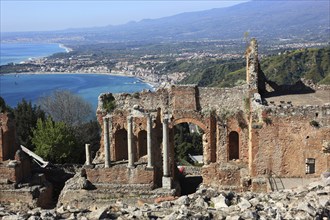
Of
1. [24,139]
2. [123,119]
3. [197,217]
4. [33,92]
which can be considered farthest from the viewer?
[33,92]

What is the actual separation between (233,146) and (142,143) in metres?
4.61

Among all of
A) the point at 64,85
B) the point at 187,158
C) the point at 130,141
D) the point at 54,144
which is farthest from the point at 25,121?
the point at 64,85

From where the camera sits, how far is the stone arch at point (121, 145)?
23167 millimetres

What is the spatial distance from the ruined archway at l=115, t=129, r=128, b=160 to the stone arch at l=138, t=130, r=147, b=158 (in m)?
0.85

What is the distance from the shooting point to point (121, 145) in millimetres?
23422

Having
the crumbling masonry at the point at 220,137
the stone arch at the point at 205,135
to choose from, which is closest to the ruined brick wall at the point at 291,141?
the crumbling masonry at the point at 220,137

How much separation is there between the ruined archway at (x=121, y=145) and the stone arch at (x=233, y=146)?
5.39 m

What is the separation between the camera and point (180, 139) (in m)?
41.8

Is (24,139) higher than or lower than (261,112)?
lower

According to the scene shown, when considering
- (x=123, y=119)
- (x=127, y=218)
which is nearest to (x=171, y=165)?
(x=123, y=119)

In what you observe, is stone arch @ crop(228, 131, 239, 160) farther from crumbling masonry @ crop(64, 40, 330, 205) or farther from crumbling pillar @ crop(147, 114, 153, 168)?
crumbling pillar @ crop(147, 114, 153, 168)

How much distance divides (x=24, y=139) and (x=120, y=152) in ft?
42.4

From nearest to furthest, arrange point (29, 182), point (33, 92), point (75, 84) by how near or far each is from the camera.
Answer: point (29, 182), point (33, 92), point (75, 84)

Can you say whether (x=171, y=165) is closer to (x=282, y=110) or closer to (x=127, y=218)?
(x=282, y=110)
